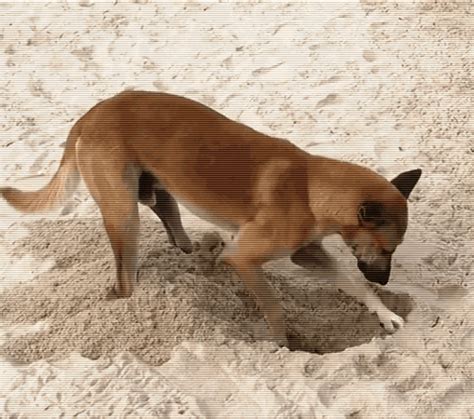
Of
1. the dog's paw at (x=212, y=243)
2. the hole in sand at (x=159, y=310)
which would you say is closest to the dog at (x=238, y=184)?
the hole in sand at (x=159, y=310)

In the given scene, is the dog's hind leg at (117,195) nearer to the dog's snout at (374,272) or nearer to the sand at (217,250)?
the sand at (217,250)

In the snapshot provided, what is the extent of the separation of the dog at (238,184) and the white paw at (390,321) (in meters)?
0.25

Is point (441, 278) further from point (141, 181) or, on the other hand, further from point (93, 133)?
point (93, 133)

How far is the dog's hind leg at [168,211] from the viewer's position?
142 inches

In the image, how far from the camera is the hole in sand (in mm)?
3490

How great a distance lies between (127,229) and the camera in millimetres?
3432

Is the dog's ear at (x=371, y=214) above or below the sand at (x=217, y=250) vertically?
above

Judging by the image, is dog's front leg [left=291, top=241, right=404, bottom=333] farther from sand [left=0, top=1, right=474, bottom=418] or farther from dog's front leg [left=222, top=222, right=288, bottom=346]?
dog's front leg [left=222, top=222, right=288, bottom=346]

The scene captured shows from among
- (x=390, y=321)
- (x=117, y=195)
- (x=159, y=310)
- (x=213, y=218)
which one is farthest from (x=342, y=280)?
(x=117, y=195)

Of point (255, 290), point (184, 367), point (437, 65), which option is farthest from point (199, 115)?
point (437, 65)

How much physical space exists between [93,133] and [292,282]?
1.19 m

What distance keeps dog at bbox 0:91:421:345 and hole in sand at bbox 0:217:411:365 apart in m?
0.23

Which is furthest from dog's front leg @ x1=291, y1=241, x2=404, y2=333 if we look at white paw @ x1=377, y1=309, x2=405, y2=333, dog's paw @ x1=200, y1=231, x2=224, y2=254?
dog's paw @ x1=200, y1=231, x2=224, y2=254

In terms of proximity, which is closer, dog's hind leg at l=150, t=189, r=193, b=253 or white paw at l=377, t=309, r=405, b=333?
white paw at l=377, t=309, r=405, b=333
